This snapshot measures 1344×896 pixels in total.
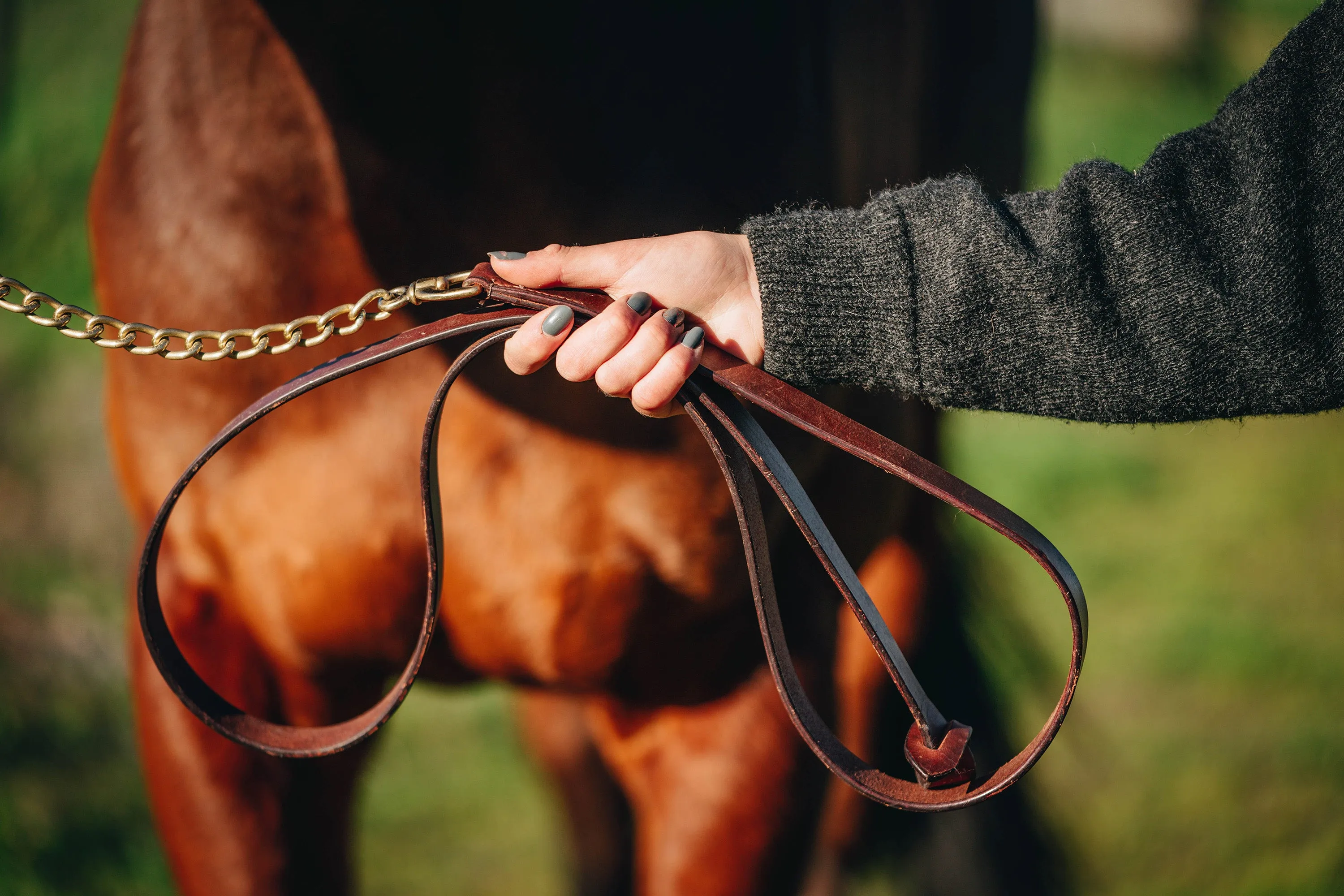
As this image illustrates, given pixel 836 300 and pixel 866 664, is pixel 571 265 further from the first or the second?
pixel 866 664

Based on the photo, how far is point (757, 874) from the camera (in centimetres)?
79

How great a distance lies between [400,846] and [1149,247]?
1.36 m

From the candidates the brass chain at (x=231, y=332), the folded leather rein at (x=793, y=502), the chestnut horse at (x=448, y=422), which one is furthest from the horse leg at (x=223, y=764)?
the brass chain at (x=231, y=332)

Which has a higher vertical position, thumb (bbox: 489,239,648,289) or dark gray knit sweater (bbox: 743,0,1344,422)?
thumb (bbox: 489,239,648,289)

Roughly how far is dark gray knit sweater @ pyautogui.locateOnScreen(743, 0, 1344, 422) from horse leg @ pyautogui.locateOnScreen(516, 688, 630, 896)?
1.02 meters

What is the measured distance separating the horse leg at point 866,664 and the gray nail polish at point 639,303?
0.57m

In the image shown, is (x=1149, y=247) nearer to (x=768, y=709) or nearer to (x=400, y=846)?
(x=768, y=709)

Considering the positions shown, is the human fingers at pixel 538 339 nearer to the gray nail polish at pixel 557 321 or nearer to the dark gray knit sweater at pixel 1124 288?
the gray nail polish at pixel 557 321

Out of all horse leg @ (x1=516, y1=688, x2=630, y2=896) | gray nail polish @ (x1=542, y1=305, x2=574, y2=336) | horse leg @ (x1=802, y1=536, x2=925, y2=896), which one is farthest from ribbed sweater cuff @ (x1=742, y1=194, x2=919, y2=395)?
horse leg @ (x1=516, y1=688, x2=630, y2=896)

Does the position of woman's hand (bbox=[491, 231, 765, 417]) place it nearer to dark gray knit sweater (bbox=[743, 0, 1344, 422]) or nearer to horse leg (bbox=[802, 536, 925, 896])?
dark gray knit sweater (bbox=[743, 0, 1344, 422])

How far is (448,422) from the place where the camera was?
2.19ft

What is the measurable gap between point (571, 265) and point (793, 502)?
0.18m

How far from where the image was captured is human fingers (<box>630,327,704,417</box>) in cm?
46

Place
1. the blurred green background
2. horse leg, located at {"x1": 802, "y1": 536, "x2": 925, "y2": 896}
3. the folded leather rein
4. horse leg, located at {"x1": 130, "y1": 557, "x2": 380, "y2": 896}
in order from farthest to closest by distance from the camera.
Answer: the blurred green background
horse leg, located at {"x1": 802, "y1": 536, "x2": 925, "y2": 896}
horse leg, located at {"x1": 130, "y1": 557, "x2": 380, "y2": 896}
the folded leather rein
